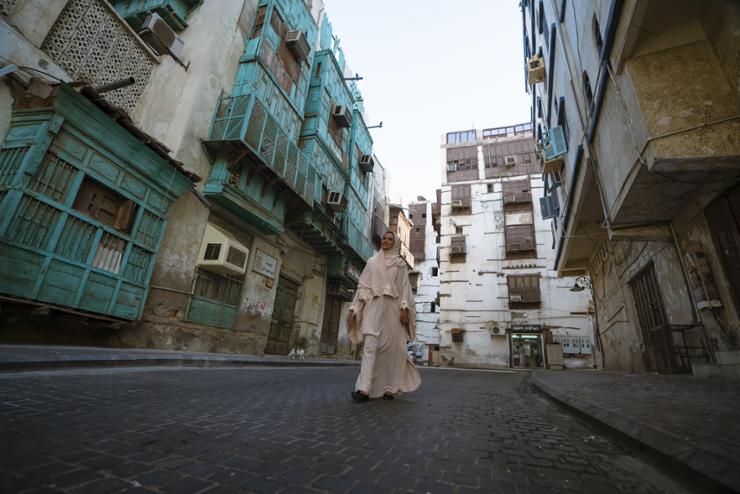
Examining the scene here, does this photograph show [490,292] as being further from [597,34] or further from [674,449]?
[674,449]

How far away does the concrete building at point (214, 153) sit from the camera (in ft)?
26.1

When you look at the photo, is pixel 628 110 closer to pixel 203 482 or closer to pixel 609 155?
pixel 609 155

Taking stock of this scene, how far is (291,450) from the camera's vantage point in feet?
6.11

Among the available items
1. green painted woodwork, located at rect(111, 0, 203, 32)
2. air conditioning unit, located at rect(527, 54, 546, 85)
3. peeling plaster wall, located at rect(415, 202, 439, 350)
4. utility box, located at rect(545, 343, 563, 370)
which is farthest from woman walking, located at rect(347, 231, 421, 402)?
peeling plaster wall, located at rect(415, 202, 439, 350)

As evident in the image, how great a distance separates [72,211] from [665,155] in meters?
10.1

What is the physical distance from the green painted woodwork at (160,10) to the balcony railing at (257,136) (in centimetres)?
303

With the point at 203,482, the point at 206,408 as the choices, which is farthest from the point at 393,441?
the point at 206,408

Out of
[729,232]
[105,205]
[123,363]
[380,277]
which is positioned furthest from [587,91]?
[105,205]

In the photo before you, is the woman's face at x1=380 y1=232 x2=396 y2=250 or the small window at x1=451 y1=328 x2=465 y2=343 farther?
the small window at x1=451 y1=328 x2=465 y2=343

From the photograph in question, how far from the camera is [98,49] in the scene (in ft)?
27.7

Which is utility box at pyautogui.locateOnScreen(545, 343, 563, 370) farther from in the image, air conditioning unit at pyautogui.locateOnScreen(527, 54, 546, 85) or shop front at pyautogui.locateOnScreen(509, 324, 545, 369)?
air conditioning unit at pyautogui.locateOnScreen(527, 54, 546, 85)

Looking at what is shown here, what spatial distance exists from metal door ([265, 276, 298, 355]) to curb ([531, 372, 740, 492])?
12.7m

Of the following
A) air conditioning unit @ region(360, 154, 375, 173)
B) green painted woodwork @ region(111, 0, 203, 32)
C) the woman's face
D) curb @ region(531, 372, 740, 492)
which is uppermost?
air conditioning unit @ region(360, 154, 375, 173)

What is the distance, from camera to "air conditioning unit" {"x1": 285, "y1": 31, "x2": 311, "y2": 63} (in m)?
14.0
